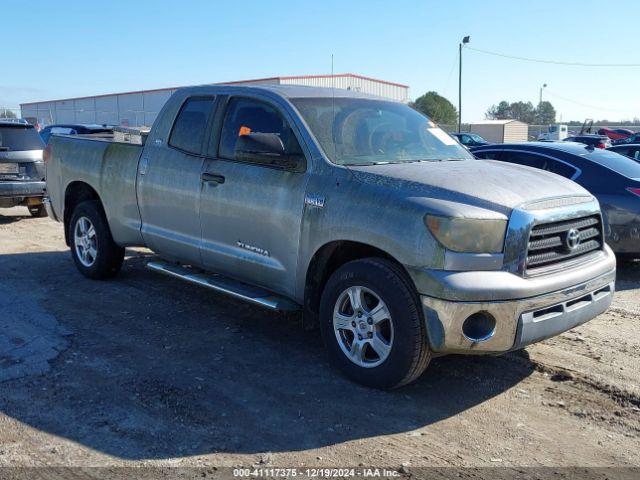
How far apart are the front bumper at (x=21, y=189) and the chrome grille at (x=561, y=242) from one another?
9399 mm

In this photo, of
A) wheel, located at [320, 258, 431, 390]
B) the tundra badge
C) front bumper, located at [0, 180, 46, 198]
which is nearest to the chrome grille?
wheel, located at [320, 258, 431, 390]

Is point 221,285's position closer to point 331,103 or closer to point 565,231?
point 331,103

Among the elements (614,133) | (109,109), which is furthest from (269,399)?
(109,109)

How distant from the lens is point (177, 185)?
5.71 meters

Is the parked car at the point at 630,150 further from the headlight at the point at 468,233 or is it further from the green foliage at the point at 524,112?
the green foliage at the point at 524,112

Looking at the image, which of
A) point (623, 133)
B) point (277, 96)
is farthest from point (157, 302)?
point (623, 133)

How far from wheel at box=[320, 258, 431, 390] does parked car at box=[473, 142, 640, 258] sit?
3642 mm

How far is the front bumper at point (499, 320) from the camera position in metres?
3.84

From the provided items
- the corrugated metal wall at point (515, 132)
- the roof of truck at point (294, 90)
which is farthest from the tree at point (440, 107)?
the roof of truck at point (294, 90)

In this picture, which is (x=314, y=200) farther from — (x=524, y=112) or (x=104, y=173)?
(x=524, y=112)

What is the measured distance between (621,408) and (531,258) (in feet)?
3.70

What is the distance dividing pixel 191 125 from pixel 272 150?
4.50ft

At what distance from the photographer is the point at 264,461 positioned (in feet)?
11.3

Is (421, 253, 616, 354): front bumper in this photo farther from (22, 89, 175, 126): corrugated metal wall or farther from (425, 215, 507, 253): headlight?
(22, 89, 175, 126): corrugated metal wall
